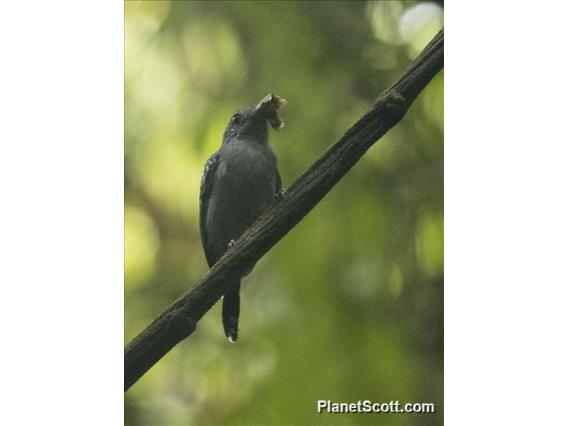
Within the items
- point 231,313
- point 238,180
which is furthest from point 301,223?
point 231,313

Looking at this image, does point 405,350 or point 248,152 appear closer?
point 405,350

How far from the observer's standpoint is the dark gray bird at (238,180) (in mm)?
3957

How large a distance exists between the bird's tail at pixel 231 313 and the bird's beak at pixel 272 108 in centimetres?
92

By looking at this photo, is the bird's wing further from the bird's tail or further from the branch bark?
the branch bark

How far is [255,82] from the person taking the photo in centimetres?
397

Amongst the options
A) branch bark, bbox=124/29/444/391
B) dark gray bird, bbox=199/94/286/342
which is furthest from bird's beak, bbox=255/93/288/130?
branch bark, bbox=124/29/444/391

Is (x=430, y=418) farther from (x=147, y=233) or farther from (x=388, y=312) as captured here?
(x=147, y=233)

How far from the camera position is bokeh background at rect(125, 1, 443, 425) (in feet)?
12.4

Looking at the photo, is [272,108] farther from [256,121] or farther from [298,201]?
[298,201]

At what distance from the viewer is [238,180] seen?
4.04m

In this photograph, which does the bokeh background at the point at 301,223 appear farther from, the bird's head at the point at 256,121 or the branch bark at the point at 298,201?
the branch bark at the point at 298,201

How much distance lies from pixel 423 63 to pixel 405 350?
1.47m

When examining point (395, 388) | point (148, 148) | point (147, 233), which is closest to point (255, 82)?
point (148, 148)

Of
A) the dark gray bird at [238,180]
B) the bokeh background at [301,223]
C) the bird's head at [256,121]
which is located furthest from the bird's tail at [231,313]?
the bird's head at [256,121]
